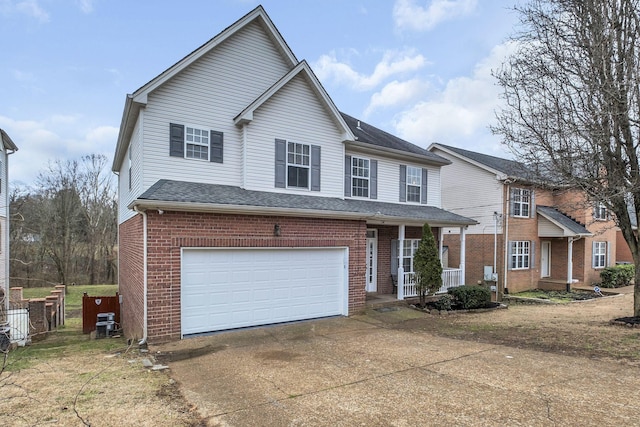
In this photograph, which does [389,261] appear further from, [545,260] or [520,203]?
[545,260]

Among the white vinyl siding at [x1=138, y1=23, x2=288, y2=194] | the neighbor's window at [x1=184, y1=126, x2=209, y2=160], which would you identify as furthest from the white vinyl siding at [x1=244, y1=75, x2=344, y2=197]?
the neighbor's window at [x1=184, y1=126, x2=209, y2=160]

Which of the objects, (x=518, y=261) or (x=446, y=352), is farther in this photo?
(x=518, y=261)

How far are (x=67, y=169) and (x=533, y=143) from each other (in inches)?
1377

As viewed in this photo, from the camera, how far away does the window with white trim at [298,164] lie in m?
11.5

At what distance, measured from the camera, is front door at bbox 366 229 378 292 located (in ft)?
47.3

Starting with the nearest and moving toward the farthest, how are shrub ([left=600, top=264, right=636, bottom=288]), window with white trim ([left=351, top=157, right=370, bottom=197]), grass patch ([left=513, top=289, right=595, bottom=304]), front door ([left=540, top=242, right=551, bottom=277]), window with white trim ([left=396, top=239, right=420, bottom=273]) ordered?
window with white trim ([left=351, top=157, right=370, bottom=197])
window with white trim ([left=396, top=239, right=420, bottom=273])
grass patch ([left=513, top=289, right=595, bottom=304])
front door ([left=540, top=242, right=551, bottom=277])
shrub ([left=600, top=264, right=636, bottom=288])

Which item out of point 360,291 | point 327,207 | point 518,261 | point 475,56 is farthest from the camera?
point 518,261

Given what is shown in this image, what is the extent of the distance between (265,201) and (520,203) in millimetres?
15967

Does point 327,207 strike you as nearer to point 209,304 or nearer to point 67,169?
point 209,304

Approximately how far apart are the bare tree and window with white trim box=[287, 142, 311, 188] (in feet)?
19.2

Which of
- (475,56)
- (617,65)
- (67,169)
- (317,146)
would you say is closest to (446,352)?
(317,146)

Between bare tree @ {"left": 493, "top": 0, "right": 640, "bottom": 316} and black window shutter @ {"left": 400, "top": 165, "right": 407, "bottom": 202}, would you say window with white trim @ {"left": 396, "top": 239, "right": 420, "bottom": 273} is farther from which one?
bare tree @ {"left": 493, "top": 0, "right": 640, "bottom": 316}

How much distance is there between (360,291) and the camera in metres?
11.7

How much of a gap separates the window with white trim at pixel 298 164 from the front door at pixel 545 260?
57.6ft
